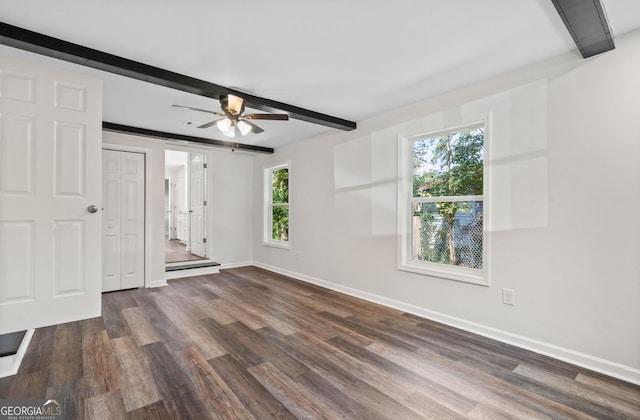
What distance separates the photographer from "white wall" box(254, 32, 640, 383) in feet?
6.94

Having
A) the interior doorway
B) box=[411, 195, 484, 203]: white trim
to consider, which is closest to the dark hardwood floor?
the interior doorway

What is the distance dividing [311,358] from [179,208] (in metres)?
8.42

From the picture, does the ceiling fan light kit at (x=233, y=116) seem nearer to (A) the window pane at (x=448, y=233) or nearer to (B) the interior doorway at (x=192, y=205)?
(A) the window pane at (x=448, y=233)

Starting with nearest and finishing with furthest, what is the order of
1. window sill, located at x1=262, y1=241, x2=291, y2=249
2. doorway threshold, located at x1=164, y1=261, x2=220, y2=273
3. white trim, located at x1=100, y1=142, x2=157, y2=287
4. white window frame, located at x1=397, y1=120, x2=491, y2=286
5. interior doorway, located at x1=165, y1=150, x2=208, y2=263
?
1. white window frame, located at x1=397, y1=120, x2=491, y2=286
2. white trim, located at x1=100, y1=142, x2=157, y2=287
3. doorway threshold, located at x1=164, y1=261, x2=220, y2=273
4. window sill, located at x1=262, y1=241, x2=291, y2=249
5. interior doorway, located at x1=165, y1=150, x2=208, y2=263

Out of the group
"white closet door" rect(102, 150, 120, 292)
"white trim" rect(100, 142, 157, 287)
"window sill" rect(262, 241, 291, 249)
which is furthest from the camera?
"window sill" rect(262, 241, 291, 249)

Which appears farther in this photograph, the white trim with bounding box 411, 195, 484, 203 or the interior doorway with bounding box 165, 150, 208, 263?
the interior doorway with bounding box 165, 150, 208, 263

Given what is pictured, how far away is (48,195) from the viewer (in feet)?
8.68

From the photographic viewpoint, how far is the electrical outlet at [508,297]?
263cm

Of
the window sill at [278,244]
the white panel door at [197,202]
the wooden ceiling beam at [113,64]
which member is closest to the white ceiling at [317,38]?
the wooden ceiling beam at [113,64]

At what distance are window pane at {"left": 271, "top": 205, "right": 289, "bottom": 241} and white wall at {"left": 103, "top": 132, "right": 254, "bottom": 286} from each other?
60cm

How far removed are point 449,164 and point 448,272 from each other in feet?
3.61

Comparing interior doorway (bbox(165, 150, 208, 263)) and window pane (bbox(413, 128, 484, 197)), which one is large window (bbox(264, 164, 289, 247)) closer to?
interior doorway (bbox(165, 150, 208, 263))

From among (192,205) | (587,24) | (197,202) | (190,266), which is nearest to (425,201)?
(587,24)

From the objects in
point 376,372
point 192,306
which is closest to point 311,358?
point 376,372
